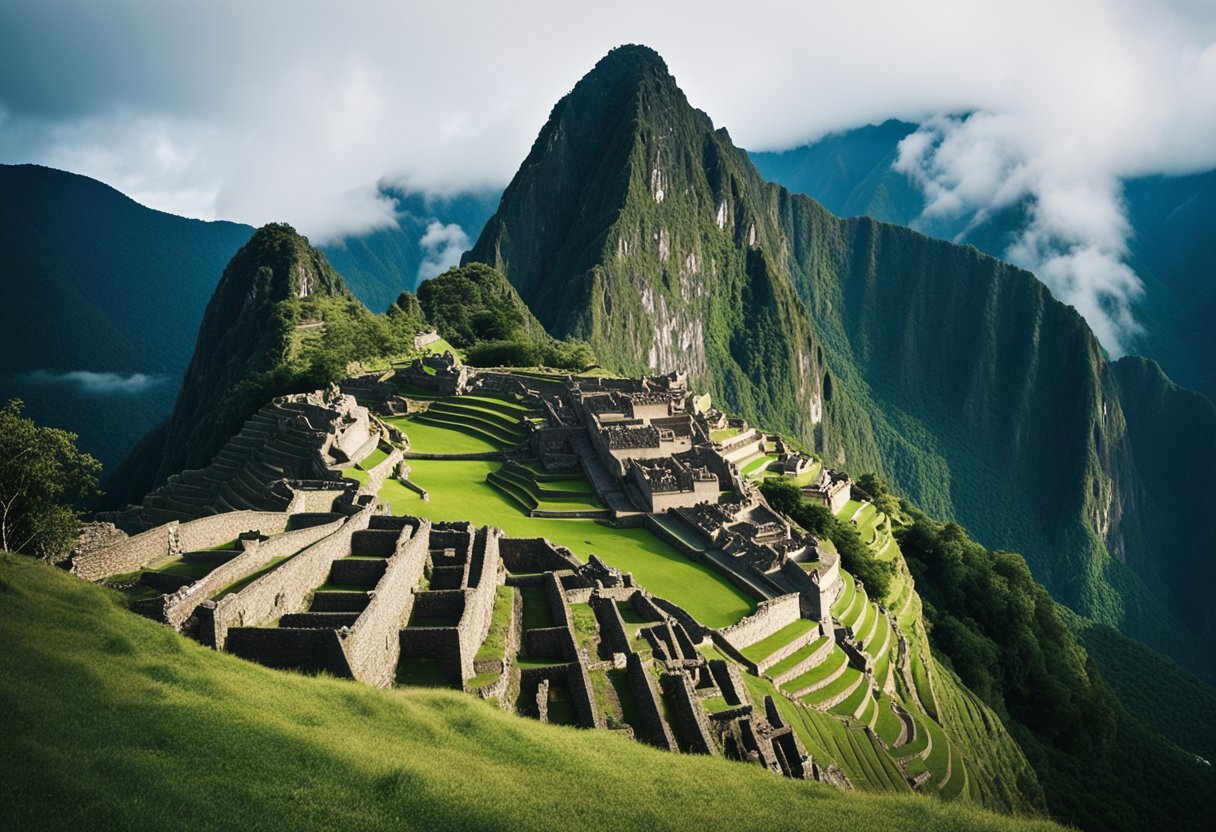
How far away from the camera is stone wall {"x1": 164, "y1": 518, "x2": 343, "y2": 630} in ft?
45.7

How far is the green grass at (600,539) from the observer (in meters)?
30.4

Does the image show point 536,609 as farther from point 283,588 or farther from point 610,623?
point 283,588

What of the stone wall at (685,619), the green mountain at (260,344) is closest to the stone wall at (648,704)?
the stone wall at (685,619)

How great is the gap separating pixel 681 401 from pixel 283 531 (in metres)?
41.7

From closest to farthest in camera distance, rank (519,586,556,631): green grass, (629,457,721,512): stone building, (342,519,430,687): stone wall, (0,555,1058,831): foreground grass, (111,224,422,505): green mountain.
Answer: (0,555,1058,831): foreground grass → (342,519,430,687): stone wall → (519,586,556,631): green grass → (629,457,721,512): stone building → (111,224,422,505): green mountain

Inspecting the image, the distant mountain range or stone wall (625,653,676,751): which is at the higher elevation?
the distant mountain range

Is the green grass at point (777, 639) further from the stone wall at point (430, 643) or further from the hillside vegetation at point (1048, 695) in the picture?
the hillside vegetation at point (1048, 695)

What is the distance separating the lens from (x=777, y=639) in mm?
29219

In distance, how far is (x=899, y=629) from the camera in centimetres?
3941

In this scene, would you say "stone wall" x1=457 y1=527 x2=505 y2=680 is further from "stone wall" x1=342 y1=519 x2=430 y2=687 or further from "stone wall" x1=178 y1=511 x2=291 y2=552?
"stone wall" x1=178 y1=511 x2=291 y2=552

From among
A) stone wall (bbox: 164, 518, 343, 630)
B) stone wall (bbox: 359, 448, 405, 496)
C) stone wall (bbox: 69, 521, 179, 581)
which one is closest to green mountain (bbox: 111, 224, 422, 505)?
stone wall (bbox: 359, 448, 405, 496)

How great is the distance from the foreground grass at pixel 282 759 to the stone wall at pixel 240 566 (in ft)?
3.70

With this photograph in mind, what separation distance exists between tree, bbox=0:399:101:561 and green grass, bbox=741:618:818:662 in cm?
2001

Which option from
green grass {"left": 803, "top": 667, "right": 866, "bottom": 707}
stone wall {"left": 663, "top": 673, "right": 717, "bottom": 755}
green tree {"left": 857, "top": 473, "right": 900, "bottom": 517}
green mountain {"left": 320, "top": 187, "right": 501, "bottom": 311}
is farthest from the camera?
green mountain {"left": 320, "top": 187, "right": 501, "bottom": 311}
